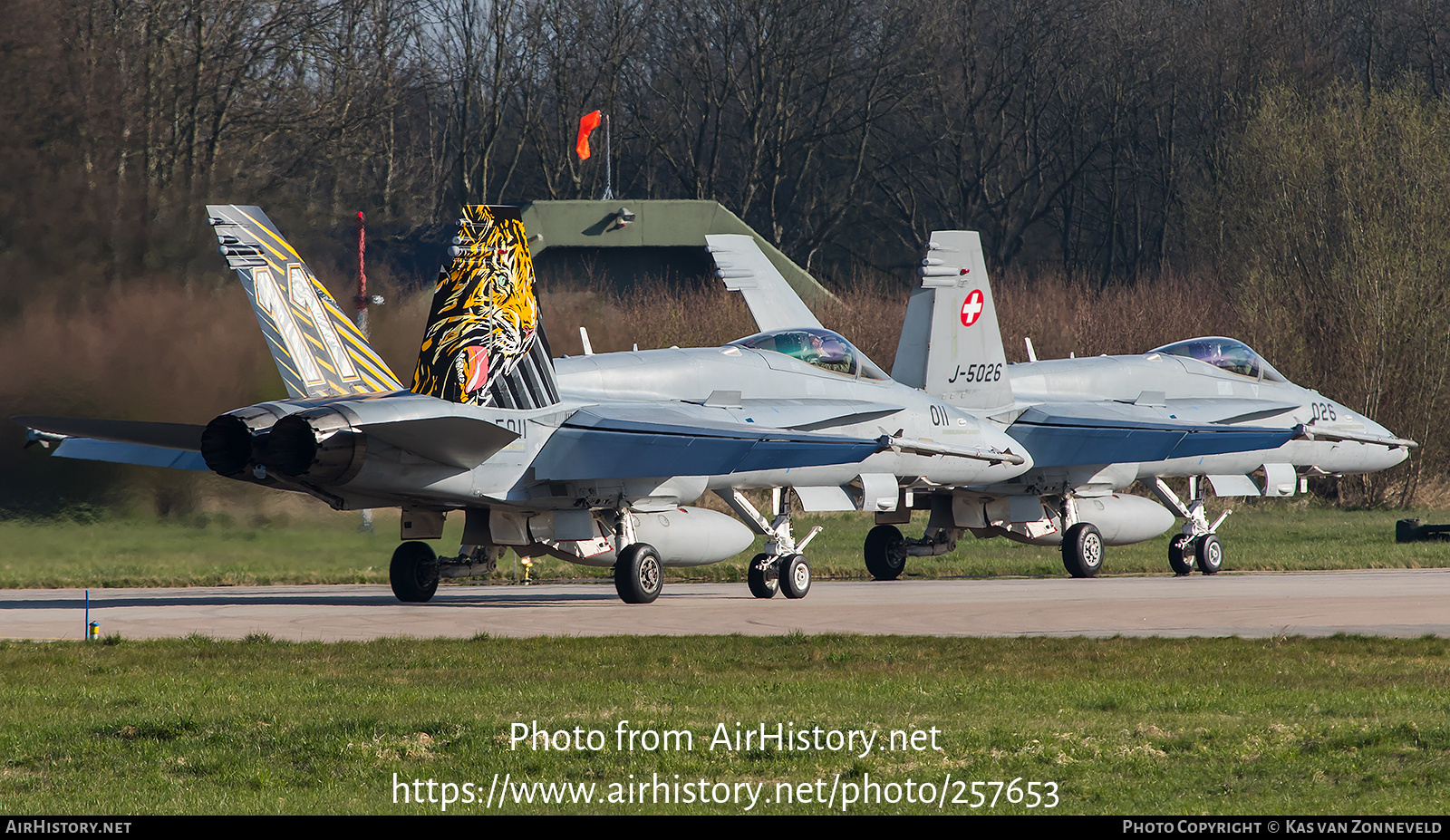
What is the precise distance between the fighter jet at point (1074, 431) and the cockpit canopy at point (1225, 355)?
0.44 ft

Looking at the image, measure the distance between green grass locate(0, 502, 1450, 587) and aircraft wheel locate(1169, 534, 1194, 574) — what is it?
846mm

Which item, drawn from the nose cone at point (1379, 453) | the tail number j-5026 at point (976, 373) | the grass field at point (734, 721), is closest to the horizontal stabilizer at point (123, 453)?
the grass field at point (734, 721)

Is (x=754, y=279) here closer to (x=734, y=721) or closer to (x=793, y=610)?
(x=793, y=610)

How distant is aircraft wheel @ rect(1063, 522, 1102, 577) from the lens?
2222 centimetres

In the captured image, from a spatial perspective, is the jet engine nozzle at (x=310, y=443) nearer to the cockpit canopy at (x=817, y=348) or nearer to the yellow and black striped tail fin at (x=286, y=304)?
the yellow and black striped tail fin at (x=286, y=304)

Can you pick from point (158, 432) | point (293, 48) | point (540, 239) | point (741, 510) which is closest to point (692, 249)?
point (540, 239)

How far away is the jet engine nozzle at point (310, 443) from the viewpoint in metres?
14.5

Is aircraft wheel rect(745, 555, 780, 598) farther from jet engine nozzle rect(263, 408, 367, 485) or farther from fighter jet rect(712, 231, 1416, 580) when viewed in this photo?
jet engine nozzle rect(263, 408, 367, 485)

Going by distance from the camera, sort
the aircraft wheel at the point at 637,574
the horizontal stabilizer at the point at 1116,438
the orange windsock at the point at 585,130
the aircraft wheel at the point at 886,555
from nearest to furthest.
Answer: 1. the aircraft wheel at the point at 637,574
2. the horizontal stabilizer at the point at 1116,438
3. the aircraft wheel at the point at 886,555
4. the orange windsock at the point at 585,130

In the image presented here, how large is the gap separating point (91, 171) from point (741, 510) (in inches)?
333

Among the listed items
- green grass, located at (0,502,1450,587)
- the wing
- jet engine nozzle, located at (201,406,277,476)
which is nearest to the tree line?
the wing

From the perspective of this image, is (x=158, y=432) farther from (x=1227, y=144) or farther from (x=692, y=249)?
(x=1227, y=144)

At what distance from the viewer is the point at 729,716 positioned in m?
9.28

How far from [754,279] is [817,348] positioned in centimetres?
403
